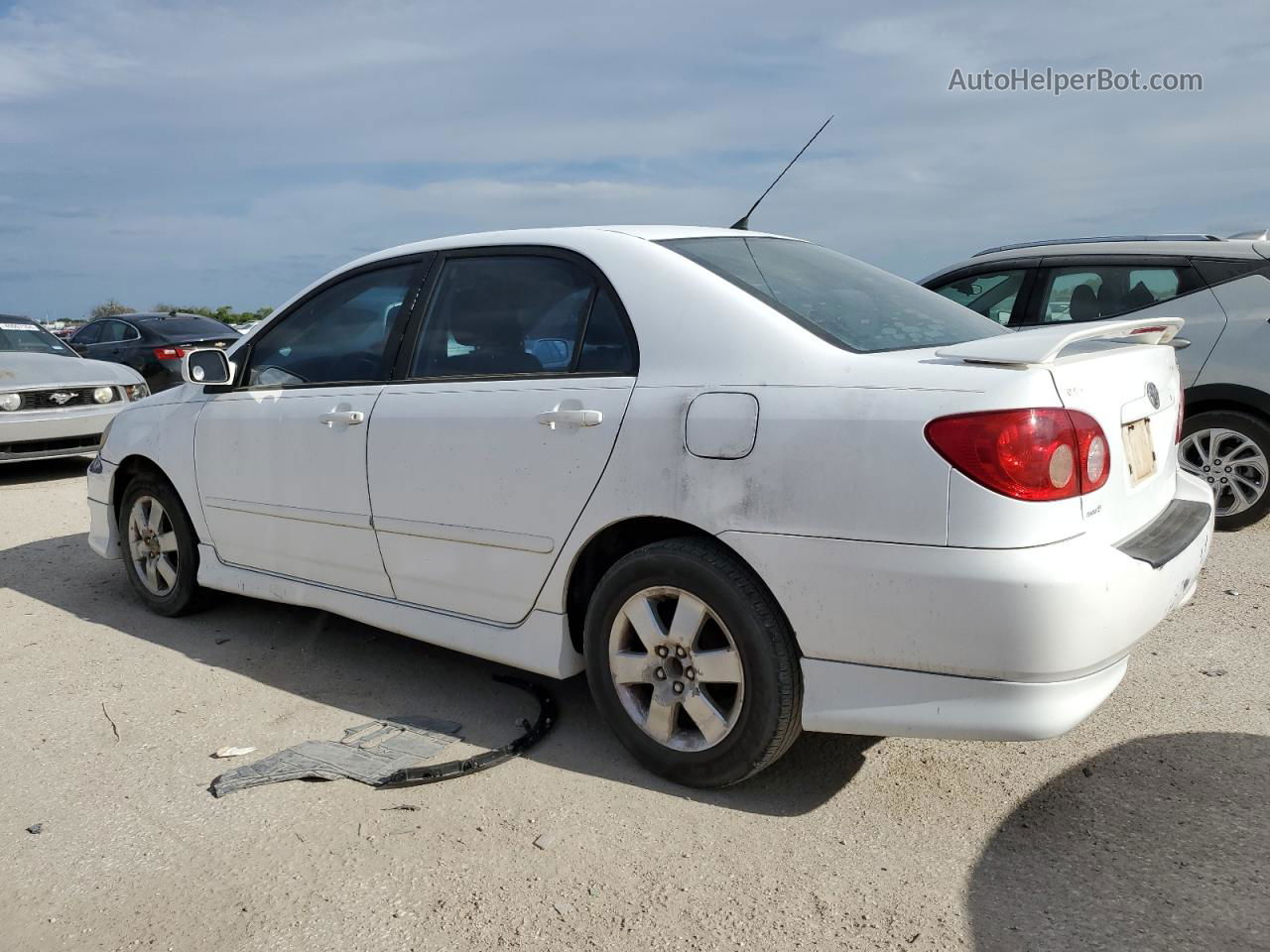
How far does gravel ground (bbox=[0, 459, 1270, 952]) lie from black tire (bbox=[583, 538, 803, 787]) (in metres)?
0.12

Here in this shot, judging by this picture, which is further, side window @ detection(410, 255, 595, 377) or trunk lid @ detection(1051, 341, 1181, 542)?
side window @ detection(410, 255, 595, 377)

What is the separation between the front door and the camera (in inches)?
156

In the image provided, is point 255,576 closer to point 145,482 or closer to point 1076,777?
point 145,482

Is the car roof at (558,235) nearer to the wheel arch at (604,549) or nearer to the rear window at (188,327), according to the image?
the wheel arch at (604,549)

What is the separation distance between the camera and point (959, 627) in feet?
8.50

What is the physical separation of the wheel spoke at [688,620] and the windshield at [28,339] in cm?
955

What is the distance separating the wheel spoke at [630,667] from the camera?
3184mm

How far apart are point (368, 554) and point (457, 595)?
0.48 metres

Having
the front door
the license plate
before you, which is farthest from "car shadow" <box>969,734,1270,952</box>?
the front door

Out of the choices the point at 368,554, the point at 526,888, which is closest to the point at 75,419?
the point at 368,554

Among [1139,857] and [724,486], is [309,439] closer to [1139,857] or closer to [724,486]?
[724,486]

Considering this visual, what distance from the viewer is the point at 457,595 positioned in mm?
3664

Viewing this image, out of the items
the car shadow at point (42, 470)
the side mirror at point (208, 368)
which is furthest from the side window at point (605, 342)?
the car shadow at point (42, 470)

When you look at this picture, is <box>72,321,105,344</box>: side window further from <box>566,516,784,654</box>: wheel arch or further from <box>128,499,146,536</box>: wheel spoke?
<box>566,516,784,654</box>: wheel arch
